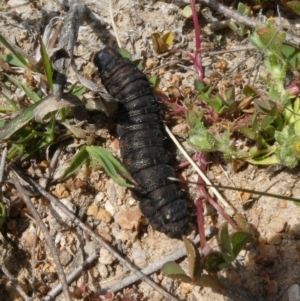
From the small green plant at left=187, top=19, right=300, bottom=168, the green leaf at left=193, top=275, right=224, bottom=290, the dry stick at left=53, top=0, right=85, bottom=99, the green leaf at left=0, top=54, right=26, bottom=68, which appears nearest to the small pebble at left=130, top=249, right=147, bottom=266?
the green leaf at left=193, top=275, right=224, bottom=290

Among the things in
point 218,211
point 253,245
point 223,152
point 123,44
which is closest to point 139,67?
point 123,44

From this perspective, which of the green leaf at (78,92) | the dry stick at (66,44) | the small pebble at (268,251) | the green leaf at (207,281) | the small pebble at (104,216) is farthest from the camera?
the green leaf at (78,92)

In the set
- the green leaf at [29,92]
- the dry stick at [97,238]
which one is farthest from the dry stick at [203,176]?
the green leaf at [29,92]

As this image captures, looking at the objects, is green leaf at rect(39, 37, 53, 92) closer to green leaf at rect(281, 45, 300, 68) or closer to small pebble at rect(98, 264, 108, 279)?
small pebble at rect(98, 264, 108, 279)

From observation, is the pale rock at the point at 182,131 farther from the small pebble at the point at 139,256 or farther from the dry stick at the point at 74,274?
the dry stick at the point at 74,274

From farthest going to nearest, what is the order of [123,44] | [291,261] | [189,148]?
1. [123,44]
2. [189,148]
3. [291,261]

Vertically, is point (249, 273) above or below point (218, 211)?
below

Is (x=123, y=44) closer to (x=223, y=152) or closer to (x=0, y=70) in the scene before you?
(x=0, y=70)
